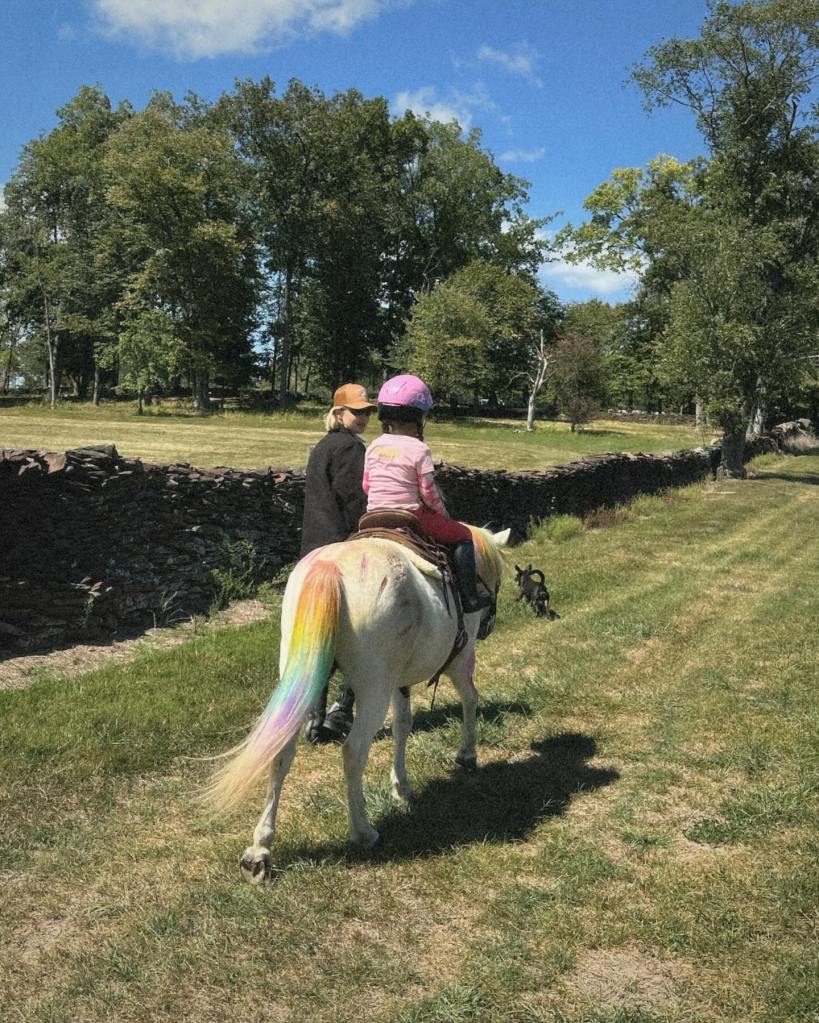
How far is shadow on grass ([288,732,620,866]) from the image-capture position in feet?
12.5

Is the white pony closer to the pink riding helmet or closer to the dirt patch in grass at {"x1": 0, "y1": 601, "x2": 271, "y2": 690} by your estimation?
the pink riding helmet

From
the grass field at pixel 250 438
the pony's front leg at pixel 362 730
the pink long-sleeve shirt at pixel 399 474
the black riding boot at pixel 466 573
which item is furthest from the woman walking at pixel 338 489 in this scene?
the grass field at pixel 250 438

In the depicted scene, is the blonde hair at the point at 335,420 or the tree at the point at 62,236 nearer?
the blonde hair at the point at 335,420

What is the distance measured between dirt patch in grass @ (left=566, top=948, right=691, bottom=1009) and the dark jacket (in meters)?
2.97

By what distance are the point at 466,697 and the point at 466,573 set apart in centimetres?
90

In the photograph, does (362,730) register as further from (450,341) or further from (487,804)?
(450,341)

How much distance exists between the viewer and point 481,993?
9.04 feet

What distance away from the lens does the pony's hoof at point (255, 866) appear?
135 inches

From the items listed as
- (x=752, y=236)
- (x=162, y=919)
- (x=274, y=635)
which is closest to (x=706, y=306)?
(x=752, y=236)

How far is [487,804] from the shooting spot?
4324 millimetres

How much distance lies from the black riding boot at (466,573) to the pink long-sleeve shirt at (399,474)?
0.30 meters

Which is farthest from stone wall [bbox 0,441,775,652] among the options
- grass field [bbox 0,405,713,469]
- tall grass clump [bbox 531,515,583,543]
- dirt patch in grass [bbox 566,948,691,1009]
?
grass field [bbox 0,405,713,469]

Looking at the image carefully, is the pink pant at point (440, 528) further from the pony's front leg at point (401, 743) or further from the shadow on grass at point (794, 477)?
the shadow on grass at point (794, 477)

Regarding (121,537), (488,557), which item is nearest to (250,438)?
(121,537)
